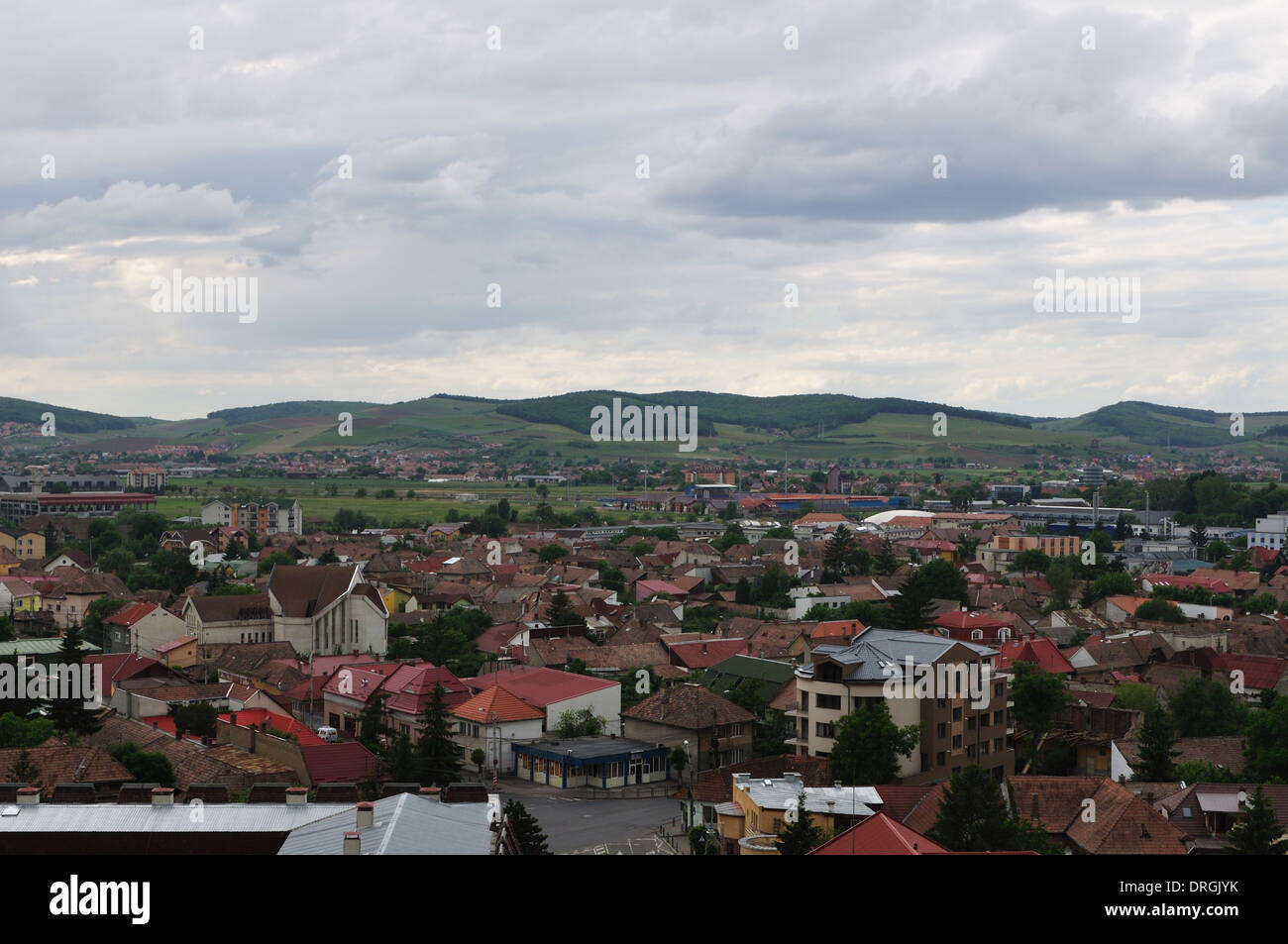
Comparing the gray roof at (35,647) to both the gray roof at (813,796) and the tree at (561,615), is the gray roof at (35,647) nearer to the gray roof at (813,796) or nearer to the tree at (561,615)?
the tree at (561,615)

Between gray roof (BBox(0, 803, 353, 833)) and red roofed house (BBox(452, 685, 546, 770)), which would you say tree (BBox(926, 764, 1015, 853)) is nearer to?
gray roof (BBox(0, 803, 353, 833))

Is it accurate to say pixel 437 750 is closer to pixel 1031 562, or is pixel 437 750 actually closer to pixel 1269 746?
pixel 1269 746

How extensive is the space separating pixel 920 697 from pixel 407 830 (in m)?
14.4

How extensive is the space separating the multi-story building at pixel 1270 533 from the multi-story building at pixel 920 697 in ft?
189

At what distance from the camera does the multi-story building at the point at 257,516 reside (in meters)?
91.1

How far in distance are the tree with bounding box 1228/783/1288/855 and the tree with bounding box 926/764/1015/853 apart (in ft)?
9.15

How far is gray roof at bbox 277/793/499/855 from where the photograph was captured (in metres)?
11.8

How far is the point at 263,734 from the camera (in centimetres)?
2350

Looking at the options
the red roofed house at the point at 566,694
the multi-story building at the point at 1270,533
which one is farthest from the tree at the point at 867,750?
the multi-story building at the point at 1270,533

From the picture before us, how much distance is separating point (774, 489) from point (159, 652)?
366 feet

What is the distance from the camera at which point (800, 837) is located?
15688mm
